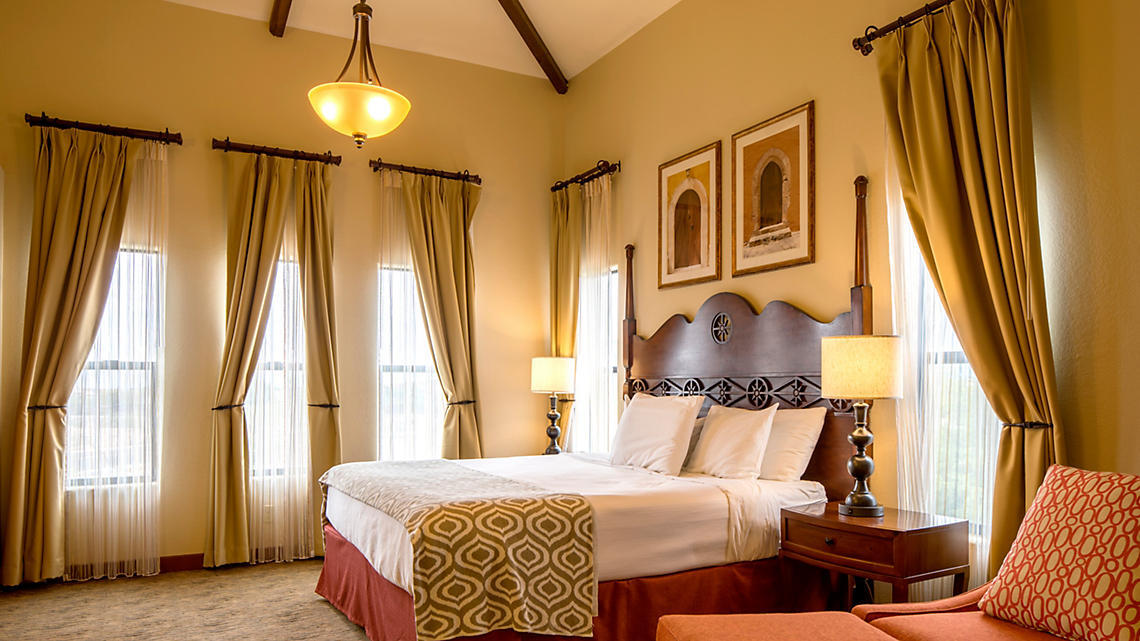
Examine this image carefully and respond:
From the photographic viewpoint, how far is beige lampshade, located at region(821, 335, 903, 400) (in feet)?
10.1

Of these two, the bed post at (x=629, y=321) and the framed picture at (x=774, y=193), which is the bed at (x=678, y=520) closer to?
the framed picture at (x=774, y=193)

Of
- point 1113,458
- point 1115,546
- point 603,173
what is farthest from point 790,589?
point 603,173

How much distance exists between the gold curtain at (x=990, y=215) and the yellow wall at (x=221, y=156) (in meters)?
3.46

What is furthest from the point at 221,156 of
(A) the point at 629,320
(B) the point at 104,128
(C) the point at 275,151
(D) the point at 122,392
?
(A) the point at 629,320

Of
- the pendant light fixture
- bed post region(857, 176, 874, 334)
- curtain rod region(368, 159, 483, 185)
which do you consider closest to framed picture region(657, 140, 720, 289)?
bed post region(857, 176, 874, 334)

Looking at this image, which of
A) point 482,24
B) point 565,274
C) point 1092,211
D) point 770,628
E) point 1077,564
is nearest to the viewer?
point 1077,564

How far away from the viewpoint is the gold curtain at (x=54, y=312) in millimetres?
4410

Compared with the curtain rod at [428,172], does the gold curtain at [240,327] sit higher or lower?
lower

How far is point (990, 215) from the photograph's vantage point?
115 inches

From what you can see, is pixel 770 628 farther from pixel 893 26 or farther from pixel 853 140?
pixel 893 26

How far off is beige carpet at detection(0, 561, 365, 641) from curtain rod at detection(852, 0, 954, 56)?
351 centimetres

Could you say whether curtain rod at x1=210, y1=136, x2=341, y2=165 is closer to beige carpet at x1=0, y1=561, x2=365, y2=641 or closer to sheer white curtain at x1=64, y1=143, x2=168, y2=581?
sheer white curtain at x1=64, y1=143, x2=168, y2=581

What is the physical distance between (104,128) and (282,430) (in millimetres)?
2133

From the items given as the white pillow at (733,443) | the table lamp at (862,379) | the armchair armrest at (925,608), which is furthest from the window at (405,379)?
the armchair armrest at (925,608)
